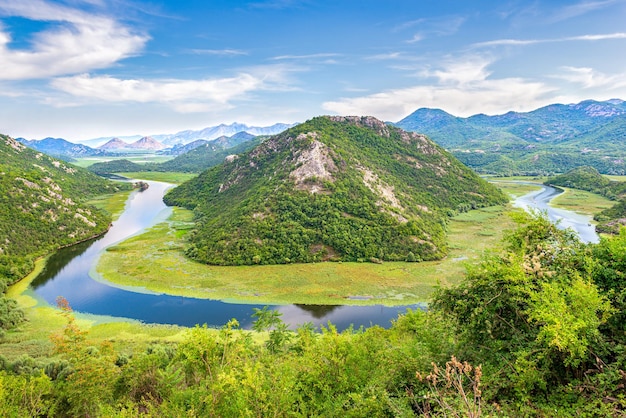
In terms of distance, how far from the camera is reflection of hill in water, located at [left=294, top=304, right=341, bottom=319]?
189 ft

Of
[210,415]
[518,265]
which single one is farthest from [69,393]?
[518,265]

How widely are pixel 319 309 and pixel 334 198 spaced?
43050 mm

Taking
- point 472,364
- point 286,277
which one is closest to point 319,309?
point 286,277

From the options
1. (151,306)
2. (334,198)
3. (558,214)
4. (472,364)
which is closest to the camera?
(472,364)

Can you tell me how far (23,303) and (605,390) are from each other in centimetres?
8074

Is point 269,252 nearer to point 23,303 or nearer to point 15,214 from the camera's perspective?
point 23,303

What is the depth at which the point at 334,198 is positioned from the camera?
96.6 metres

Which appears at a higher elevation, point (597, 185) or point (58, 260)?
point (597, 185)

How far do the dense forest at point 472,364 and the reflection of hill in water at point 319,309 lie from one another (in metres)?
27.1

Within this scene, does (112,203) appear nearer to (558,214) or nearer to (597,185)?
(558,214)

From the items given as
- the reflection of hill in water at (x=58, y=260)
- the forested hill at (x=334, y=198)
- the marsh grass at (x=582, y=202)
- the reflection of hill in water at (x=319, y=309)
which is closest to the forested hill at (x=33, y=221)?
the reflection of hill in water at (x=58, y=260)

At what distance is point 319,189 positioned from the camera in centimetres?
9956

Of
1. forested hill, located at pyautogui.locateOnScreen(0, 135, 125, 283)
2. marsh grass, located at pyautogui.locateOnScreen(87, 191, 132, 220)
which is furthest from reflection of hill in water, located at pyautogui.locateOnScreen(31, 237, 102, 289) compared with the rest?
marsh grass, located at pyautogui.locateOnScreen(87, 191, 132, 220)

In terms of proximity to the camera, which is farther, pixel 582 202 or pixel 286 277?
pixel 582 202
